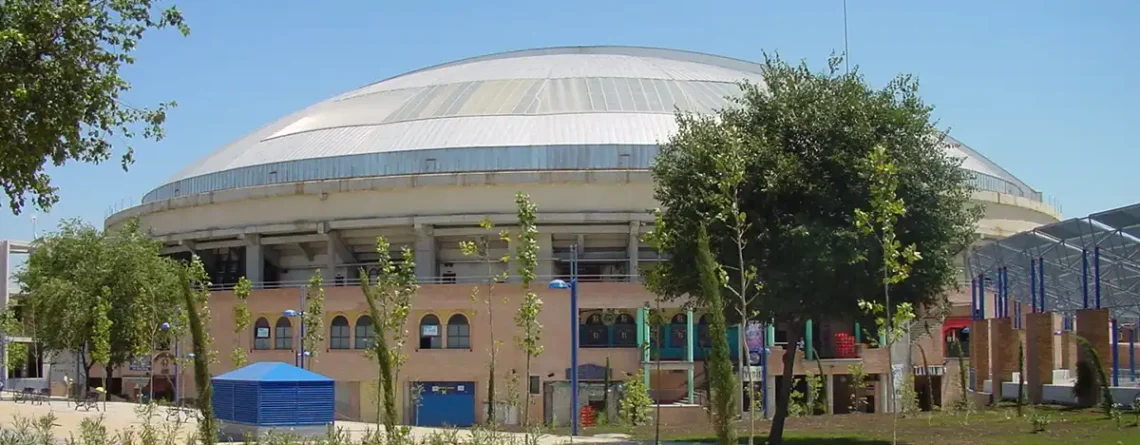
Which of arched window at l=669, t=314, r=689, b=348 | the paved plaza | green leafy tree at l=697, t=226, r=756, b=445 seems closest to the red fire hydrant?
arched window at l=669, t=314, r=689, b=348

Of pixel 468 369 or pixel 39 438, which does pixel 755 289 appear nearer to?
pixel 39 438

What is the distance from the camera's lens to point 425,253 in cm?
5559

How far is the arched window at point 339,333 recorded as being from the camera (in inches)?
2036

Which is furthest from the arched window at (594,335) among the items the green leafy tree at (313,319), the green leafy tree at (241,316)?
the green leafy tree at (241,316)

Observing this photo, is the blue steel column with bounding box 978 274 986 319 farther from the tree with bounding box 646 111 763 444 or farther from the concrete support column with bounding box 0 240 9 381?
the concrete support column with bounding box 0 240 9 381

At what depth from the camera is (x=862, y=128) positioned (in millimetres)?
27312

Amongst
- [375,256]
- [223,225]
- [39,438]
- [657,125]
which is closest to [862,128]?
[39,438]

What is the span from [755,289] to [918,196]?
386cm

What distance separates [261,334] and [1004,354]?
93.0 ft

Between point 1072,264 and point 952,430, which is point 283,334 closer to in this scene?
point 1072,264

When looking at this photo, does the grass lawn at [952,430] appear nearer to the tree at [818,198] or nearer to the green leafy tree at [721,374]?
the tree at [818,198]

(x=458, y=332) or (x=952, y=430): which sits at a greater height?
(x=458, y=332)

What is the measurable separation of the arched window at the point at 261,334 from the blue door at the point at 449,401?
25.6 feet

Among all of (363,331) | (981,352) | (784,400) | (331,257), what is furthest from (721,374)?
(331,257)
